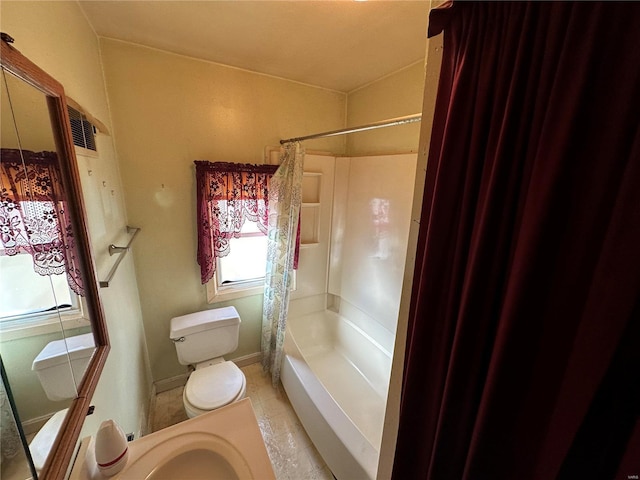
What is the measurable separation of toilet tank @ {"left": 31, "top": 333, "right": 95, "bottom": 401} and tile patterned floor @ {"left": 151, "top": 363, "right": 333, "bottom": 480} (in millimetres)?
1401

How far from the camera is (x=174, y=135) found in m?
1.78

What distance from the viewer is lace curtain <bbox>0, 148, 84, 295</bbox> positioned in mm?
573

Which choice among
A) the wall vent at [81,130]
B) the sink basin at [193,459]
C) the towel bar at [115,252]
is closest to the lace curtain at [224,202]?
the towel bar at [115,252]

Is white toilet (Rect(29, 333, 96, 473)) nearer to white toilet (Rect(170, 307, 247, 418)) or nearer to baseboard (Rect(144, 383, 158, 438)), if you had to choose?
white toilet (Rect(170, 307, 247, 418))

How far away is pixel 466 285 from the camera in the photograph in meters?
0.54

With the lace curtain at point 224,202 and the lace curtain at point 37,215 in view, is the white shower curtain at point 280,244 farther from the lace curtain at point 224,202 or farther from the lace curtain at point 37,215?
the lace curtain at point 37,215

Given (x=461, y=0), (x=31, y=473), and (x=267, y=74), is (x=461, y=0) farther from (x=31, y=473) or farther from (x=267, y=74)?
(x=267, y=74)

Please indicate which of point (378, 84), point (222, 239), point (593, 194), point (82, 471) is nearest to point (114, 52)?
point (222, 239)

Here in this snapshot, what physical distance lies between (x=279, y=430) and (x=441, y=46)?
237 cm

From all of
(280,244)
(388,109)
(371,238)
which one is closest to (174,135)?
(280,244)

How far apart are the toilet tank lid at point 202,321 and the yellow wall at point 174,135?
0.14 m

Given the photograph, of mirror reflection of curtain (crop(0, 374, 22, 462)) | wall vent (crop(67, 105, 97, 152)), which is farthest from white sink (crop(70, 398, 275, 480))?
wall vent (crop(67, 105, 97, 152))

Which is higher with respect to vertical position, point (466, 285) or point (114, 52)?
point (114, 52)

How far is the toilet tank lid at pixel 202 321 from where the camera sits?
1.87 meters
